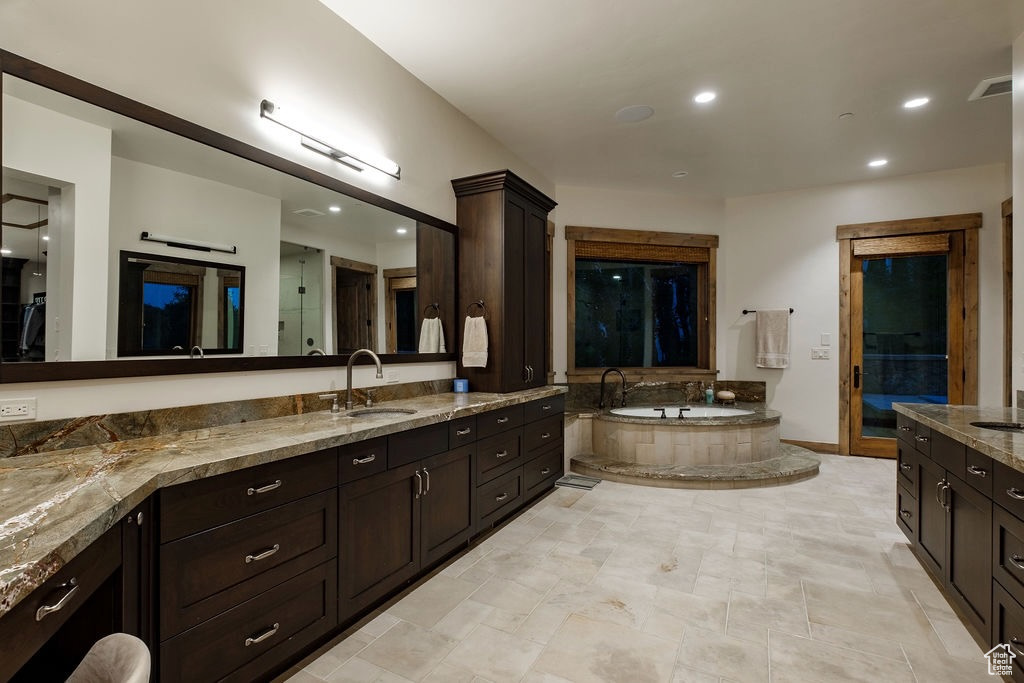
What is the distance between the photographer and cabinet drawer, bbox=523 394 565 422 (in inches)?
139

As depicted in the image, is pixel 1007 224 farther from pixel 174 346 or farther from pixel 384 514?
pixel 174 346

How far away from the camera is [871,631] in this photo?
6.82 feet

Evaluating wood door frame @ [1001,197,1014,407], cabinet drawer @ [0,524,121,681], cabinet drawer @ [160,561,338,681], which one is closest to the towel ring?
cabinet drawer @ [160,561,338,681]

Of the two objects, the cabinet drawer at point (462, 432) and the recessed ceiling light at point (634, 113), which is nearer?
the cabinet drawer at point (462, 432)

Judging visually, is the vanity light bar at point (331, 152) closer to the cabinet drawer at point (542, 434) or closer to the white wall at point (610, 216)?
the cabinet drawer at point (542, 434)

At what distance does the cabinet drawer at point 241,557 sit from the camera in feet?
4.55

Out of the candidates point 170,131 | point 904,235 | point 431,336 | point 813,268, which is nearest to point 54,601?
point 170,131

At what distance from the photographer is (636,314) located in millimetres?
5867

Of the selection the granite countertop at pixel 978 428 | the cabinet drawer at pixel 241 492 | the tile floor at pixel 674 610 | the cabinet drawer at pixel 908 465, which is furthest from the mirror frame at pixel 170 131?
the cabinet drawer at pixel 908 465

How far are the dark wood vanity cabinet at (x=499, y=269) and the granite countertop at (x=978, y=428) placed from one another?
7.74 feet

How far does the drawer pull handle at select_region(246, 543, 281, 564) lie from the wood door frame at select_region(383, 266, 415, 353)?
149cm

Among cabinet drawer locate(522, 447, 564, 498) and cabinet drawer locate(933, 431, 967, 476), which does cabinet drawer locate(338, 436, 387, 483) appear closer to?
cabinet drawer locate(522, 447, 564, 498)

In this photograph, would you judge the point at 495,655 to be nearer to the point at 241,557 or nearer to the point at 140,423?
the point at 241,557

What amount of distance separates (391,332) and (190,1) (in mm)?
1781
